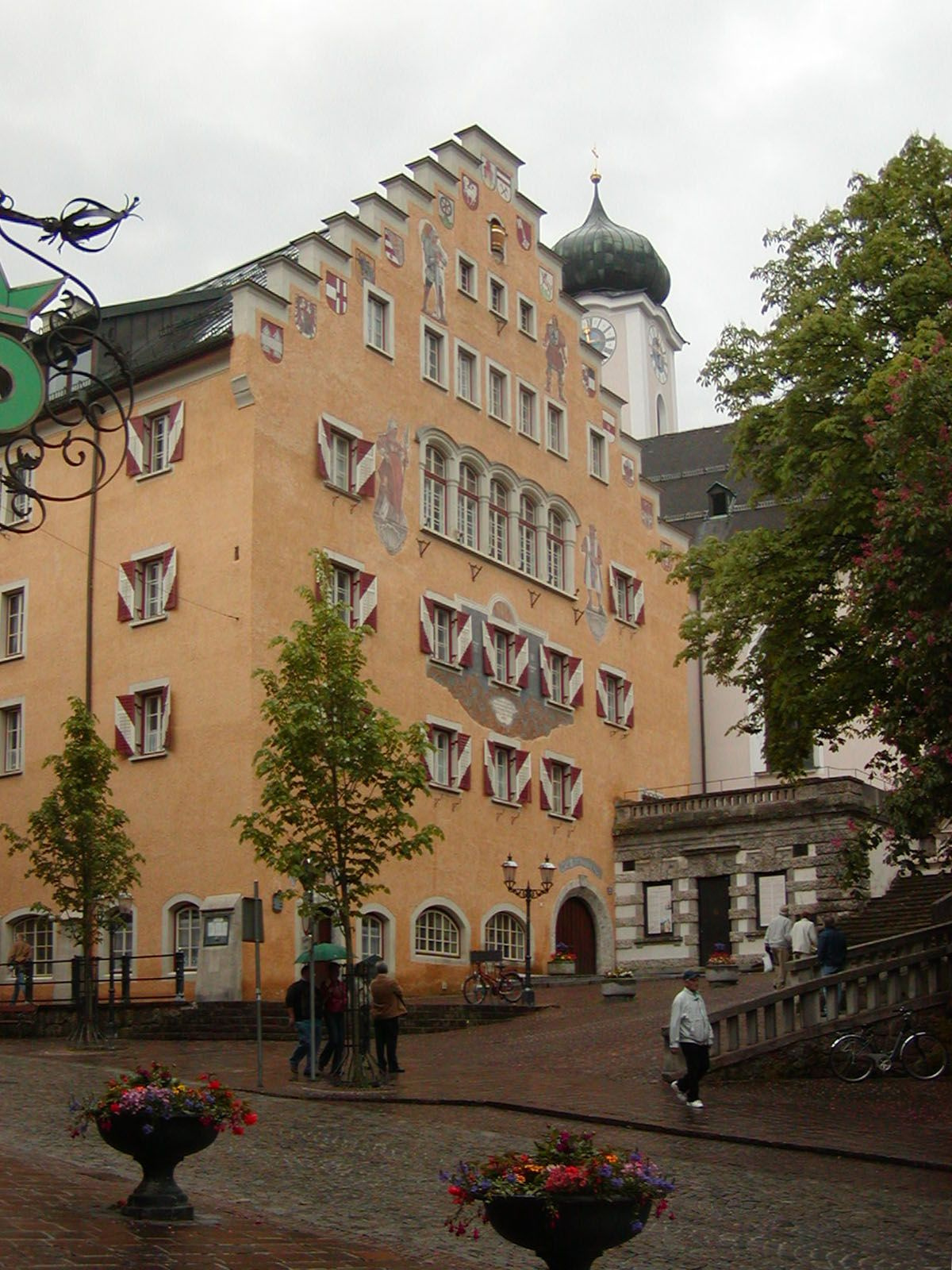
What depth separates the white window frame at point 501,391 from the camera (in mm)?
45844

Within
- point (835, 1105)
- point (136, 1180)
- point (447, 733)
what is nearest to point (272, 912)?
point (447, 733)

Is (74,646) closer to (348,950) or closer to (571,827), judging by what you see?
(571,827)

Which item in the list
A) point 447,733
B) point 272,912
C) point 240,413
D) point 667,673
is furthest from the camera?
point 667,673

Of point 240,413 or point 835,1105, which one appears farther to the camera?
point 240,413

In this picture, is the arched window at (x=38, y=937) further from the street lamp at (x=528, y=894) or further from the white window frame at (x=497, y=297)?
the white window frame at (x=497, y=297)

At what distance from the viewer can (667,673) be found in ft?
171

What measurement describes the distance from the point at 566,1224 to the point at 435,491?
34.6m

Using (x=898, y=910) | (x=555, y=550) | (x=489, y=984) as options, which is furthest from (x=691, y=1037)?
(x=555, y=550)

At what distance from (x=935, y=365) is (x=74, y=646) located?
2306cm

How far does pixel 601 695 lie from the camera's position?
1902 inches

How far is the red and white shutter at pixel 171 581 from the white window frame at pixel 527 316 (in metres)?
13.2

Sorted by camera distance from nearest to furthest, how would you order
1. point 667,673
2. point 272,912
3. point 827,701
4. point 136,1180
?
point 136,1180, point 827,701, point 272,912, point 667,673

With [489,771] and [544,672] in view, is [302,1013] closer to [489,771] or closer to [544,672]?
[489,771]

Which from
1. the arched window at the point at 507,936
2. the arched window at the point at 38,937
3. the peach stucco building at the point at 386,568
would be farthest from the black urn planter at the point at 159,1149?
the arched window at the point at 507,936
